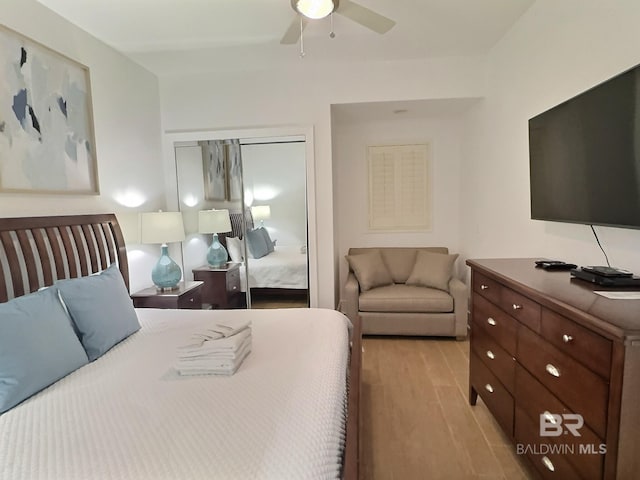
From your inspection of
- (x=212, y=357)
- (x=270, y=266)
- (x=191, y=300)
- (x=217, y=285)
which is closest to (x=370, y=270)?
(x=270, y=266)

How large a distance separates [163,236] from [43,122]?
45.1 inches

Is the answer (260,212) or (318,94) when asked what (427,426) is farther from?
(318,94)

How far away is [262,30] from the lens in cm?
266

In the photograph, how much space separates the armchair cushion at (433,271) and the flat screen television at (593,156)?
171 cm

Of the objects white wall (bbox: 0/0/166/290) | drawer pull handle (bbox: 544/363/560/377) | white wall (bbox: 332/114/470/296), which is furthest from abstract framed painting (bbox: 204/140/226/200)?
drawer pull handle (bbox: 544/363/560/377)

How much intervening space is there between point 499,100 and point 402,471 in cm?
294

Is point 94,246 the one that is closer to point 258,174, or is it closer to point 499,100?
point 258,174

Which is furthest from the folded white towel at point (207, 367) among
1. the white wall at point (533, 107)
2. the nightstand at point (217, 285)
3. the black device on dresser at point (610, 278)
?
the nightstand at point (217, 285)

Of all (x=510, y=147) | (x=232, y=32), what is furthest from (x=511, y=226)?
(x=232, y=32)

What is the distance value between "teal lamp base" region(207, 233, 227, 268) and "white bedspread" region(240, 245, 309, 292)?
24 cm

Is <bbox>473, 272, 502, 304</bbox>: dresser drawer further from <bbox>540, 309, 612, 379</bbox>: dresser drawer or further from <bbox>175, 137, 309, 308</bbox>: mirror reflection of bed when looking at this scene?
<bbox>175, 137, 309, 308</bbox>: mirror reflection of bed

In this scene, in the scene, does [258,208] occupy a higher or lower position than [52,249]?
higher

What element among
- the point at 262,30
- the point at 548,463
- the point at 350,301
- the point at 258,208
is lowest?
the point at 548,463

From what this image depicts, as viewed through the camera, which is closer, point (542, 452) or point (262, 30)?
point (542, 452)
